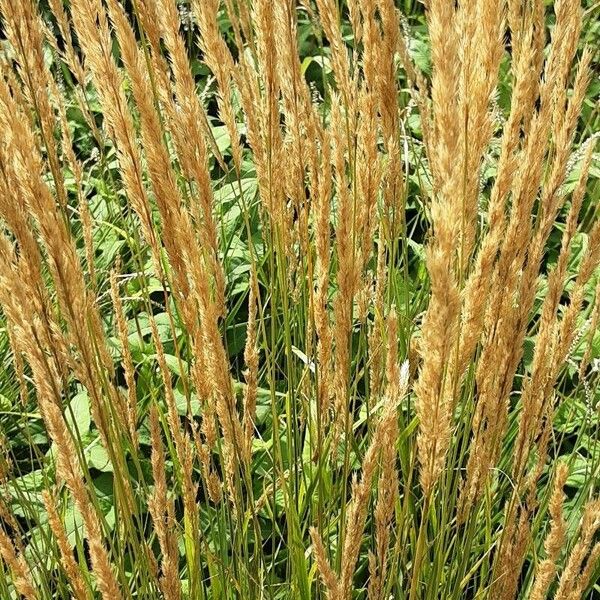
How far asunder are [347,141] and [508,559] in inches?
35.6

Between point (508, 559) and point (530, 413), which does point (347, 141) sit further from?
point (508, 559)

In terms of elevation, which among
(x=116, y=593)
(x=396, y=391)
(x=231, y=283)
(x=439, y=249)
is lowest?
(x=231, y=283)

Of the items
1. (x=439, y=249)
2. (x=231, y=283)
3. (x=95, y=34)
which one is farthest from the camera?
(x=231, y=283)

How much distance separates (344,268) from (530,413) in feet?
1.40

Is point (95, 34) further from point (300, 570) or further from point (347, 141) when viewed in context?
point (300, 570)

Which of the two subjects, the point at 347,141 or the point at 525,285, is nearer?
the point at 525,285

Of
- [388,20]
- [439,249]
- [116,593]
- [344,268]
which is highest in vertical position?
[388,20]

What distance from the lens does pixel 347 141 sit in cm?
208

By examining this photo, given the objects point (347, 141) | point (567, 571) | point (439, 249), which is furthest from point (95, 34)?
point (567, 571)

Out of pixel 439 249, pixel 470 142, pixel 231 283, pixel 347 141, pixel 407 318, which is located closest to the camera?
pixel 439 249

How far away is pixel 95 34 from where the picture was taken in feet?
4.67

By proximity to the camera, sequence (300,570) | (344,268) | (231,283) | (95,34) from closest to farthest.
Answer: (95,34) < (344,268) < (300,570) < (231,283)

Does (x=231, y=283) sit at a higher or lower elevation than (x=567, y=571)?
lower

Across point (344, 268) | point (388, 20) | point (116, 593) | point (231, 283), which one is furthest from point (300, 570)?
point (231, 283)
